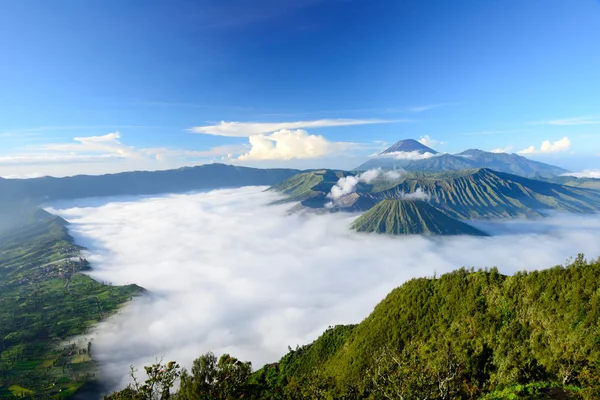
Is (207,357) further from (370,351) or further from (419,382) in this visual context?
(370,351)

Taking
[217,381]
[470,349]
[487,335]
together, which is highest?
[217,381]

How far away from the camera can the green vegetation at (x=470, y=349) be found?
39.3 metres

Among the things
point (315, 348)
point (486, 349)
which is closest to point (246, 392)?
point (486, 349)

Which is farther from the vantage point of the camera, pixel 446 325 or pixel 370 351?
pixel 370 351

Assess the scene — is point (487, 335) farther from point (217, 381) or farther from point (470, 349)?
point (217, 381)

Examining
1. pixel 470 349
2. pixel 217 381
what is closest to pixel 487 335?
pixel 470 349

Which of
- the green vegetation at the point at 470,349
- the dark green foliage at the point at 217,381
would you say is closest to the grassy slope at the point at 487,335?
the green vegetation at the point at 470,349

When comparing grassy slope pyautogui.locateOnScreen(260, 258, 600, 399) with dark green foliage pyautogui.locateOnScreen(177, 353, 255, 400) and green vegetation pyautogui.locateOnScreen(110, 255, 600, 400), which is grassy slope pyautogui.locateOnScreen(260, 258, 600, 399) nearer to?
green vegetation pyautogui.locateOnScreen(110, 255, 600, 400)

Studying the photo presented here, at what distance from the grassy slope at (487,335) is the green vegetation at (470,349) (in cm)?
19

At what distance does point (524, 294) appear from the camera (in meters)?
67.0

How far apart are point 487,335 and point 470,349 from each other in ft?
36.0

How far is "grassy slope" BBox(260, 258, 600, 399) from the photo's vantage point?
41.8 metres

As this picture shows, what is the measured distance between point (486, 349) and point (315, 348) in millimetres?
89560

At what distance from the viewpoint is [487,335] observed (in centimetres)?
6219
